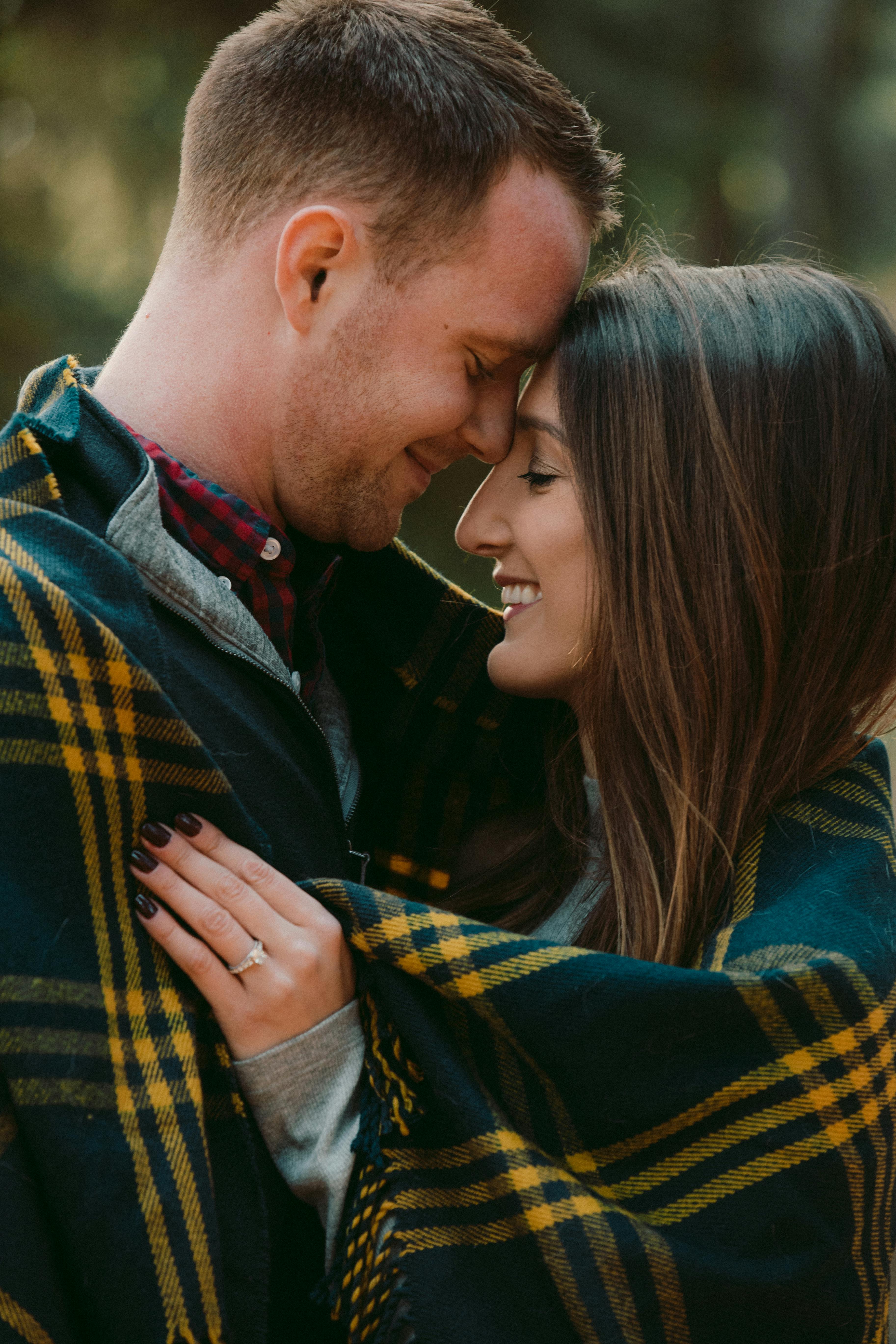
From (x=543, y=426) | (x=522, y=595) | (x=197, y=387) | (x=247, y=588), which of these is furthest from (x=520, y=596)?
(x=197, y=387)

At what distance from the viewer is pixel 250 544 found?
5.24 feet

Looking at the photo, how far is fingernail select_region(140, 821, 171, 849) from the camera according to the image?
124cm

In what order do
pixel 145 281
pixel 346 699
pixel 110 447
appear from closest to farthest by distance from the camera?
pixel 110 447 → pixel 346 699 → pixel 145 281

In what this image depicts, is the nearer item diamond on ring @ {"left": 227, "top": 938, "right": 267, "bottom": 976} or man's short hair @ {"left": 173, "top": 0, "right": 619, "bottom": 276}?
diamond on ring @ {"left": 227, "top": 938, "right": 267, "bottom": 976}

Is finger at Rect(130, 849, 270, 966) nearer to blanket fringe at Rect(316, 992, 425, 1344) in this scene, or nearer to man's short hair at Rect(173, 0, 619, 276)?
blanket fringe at Rect(316, 992, 425, 1344)

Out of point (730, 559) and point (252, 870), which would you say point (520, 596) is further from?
point (252, 870)

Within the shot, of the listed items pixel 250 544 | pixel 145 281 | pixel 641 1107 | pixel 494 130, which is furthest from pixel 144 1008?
pixel 145 281

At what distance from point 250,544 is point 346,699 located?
1.48ft

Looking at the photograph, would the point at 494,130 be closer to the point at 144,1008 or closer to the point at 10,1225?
the point at 144,1008

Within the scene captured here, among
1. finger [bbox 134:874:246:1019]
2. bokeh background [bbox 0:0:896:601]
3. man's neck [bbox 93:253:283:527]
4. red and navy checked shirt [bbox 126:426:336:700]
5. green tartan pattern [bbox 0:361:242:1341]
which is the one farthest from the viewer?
bokeh background [bbox 0:0:896:601]

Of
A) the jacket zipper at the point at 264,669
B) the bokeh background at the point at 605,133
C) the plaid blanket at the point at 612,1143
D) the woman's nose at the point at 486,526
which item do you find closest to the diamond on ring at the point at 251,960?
the plaid blanket at the point at 612,1143

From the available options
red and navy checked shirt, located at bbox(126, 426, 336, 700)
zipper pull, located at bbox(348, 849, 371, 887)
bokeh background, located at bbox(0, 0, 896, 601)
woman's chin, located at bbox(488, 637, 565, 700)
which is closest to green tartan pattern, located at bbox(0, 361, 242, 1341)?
red and navy checked shirt, located at bbox(126, 426, 336, 700)

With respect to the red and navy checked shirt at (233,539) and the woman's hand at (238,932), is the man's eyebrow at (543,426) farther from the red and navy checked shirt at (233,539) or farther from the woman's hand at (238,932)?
the woman's hand at (238,932)

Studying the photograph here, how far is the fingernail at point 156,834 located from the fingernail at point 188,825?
2 cm
